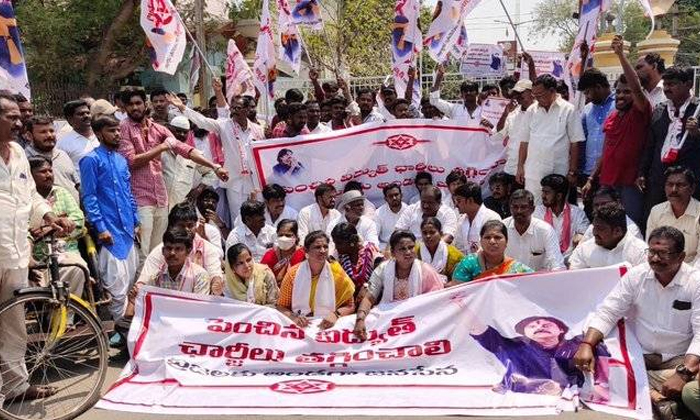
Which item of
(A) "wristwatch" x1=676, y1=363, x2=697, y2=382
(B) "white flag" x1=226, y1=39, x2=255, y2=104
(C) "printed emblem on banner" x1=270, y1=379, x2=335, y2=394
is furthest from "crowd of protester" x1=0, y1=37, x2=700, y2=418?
(B) "white flag" x1=226, y1=39, x2=255, y2=104

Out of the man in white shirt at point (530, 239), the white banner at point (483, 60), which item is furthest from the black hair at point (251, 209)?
the white banner at point (483, 60)

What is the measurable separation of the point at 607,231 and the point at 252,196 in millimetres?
3616

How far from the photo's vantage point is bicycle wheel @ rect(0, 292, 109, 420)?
161 inches

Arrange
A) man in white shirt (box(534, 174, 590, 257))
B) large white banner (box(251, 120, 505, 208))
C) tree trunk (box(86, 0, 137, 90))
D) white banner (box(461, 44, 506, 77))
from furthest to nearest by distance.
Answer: tree trunk (box(86, 0, 137, 90)) < white banner (box(461, 44, 506, 77)) < large white banner (box(251, 120, 505, 208)) < man in white shirt (box(534, 174, 590, 257))

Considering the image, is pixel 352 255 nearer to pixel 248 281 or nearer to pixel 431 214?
pixel 248 281

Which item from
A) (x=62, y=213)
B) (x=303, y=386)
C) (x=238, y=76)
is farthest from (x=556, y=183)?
(x=238, y=76)

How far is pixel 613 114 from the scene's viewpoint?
240 inches

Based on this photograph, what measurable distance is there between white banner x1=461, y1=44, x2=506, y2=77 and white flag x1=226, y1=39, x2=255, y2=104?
5105 millimetres

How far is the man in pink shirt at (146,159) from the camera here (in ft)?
18.7

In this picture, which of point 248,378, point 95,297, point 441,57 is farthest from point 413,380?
point 441,57

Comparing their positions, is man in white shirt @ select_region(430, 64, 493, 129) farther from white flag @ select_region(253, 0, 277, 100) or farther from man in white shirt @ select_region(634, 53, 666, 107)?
man in white shirt @ select_region(634, 53, 666, 107)

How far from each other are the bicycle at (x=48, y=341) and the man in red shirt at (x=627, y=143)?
14.4ft

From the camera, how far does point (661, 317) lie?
4168 millimetres

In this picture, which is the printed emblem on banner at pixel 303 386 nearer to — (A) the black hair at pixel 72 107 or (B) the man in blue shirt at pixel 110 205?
(B) the man in blue shirt at pixel 110 205
